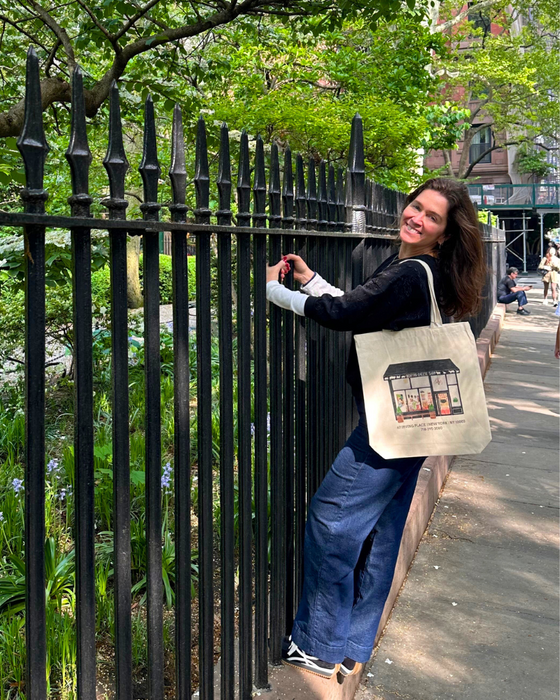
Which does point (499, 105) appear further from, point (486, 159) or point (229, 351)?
point (229, 351)

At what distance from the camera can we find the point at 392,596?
12.4ft

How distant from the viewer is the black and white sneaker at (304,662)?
9.12 feet

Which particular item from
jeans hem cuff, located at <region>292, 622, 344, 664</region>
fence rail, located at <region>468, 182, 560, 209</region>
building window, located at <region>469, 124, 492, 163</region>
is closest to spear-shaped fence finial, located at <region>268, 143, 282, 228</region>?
jeans hem cuff, located at <region>292, 622, 344, 664</region>

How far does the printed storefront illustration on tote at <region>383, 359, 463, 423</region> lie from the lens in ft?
8.71

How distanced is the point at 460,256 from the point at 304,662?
161cm

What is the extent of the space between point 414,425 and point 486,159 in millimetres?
53096

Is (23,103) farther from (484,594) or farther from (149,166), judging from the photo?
(484,594)

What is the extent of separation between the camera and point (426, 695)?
10.0 feet

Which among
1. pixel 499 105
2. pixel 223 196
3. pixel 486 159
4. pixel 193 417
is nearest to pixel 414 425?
pixel 223 196

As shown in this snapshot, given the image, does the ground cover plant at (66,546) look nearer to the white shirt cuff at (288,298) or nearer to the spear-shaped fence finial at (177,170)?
the white shirt cuff at (288,298)

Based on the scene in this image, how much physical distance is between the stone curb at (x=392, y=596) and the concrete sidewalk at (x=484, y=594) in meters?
0.06

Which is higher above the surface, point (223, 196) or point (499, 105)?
point (499, 105)

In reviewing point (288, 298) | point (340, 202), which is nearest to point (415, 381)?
point (288, 298)

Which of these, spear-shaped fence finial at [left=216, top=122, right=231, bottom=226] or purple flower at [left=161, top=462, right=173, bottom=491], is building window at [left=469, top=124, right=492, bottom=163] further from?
spear-shaped fence finial at [left=216, top=122, right=231, bottom=226]
